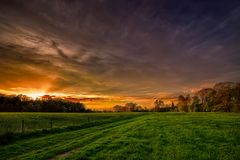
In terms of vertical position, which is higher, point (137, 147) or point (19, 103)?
point (19, 103)

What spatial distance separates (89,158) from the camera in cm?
1480

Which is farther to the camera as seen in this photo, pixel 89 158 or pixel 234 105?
pixel 234 105

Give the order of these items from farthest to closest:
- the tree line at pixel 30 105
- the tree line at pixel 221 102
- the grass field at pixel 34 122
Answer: the tree line at pixel 30 105
the tree line at pixel 221 102
the grass field at pixel 34 122

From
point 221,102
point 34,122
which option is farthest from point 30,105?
A: point 221,102

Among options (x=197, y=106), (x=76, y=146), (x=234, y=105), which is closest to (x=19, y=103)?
(x=197, y=106)

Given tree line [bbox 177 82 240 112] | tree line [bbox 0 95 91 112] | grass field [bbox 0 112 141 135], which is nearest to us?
grass field [bbox 0 112 141 135]

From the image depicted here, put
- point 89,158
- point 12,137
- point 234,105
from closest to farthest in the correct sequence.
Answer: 1. point 89,158
2. point 12,137
3. point 234,105

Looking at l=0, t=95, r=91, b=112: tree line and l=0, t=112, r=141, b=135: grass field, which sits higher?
l=0, t=95, r=91, b=112: tree line

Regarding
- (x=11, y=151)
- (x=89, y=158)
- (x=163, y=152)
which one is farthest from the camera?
(x=11, y=151)

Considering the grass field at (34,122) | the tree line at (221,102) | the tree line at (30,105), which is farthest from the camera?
the tree line at (30,105)

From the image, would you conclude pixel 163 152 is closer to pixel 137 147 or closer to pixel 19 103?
pixel 137 147

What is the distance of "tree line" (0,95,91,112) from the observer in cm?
14512

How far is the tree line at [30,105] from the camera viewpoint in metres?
145

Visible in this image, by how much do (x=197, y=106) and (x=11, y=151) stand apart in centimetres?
15095
